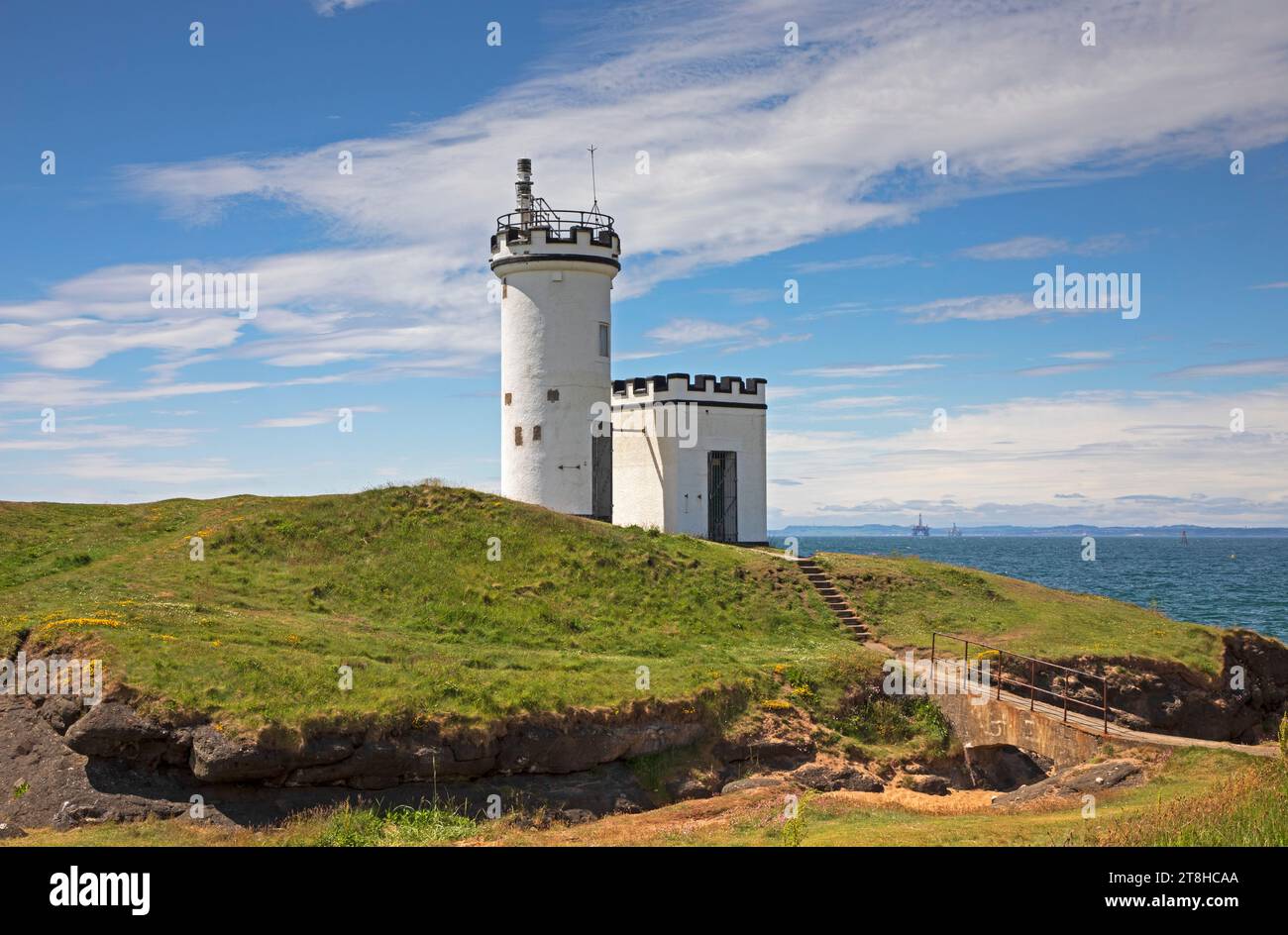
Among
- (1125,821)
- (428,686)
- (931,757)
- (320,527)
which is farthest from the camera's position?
(320,527)

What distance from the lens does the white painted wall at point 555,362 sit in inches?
1554

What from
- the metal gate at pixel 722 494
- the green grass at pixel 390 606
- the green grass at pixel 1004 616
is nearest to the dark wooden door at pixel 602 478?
the metal gate at pixel 722 494

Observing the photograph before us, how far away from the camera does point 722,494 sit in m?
43.4

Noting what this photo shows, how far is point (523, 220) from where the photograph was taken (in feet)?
133

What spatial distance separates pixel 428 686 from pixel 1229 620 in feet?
185

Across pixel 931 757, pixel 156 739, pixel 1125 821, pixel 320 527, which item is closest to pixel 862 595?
pixel 931 757

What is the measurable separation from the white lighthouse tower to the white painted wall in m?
0.04

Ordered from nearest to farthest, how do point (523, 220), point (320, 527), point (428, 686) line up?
point (428, 686), point (320, 527), point (523, 220)

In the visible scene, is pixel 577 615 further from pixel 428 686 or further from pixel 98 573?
pixel 98 573

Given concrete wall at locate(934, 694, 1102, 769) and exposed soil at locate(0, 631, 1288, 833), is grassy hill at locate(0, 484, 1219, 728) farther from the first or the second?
concrete wall at locate(934, 694, 1102, 769)

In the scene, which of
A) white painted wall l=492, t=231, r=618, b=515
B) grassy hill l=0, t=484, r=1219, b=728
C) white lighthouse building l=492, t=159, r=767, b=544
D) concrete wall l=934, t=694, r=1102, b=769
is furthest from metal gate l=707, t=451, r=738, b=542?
concrete wall l=934, t=694, r=1102, b=769

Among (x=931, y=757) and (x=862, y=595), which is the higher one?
(x=862, y=595)

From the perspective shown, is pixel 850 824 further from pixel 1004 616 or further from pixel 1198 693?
pixel 1004 616

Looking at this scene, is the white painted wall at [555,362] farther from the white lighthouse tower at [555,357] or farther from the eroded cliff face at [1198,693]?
the eroded cliff face at [1198,693]
